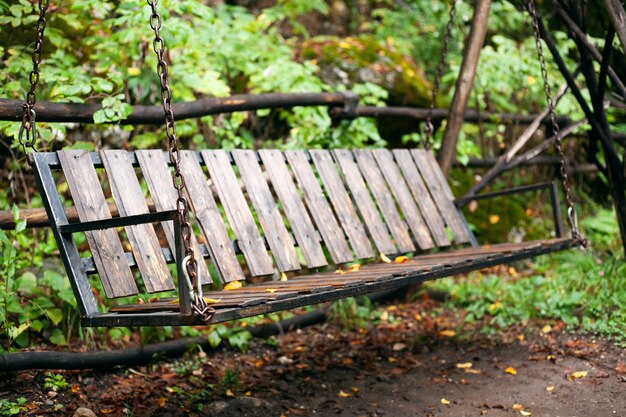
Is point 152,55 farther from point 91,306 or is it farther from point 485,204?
point 485,204

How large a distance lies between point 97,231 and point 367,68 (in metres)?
3.96

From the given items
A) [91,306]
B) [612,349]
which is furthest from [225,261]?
[612,349]

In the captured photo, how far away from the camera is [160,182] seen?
3.06m

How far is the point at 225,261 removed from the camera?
3066mm

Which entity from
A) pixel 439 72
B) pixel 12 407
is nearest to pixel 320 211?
pixel 439 72

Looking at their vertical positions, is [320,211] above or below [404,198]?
above

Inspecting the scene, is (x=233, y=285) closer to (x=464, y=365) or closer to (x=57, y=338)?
(x=57, y=338)

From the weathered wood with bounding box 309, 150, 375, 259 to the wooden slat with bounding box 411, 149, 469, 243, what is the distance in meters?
0.80

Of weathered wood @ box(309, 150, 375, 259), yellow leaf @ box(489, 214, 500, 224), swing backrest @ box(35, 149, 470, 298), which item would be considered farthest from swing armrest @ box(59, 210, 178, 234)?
yellow leaf @ box(489, 214, 500, 224)

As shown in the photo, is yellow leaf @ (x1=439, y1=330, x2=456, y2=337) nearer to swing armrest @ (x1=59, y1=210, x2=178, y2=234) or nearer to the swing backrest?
the swing backrest

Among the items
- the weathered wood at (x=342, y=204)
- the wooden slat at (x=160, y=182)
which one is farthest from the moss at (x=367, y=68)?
the wooden slat at (x=160, y=182)

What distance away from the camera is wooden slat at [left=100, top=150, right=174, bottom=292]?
2.76 m

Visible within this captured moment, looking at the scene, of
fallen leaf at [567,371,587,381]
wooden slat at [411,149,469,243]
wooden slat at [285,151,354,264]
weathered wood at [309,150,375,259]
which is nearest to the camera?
fallen leaf at [567,371,587,381]

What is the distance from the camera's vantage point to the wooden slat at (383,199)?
4.05 meters
